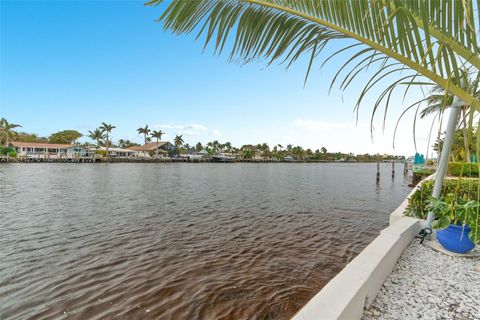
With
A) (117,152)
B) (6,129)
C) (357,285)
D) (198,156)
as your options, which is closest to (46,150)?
(6,129)

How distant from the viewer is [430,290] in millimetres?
2920

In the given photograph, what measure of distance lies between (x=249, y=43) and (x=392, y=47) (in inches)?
40.8

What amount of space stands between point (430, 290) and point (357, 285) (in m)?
1.38

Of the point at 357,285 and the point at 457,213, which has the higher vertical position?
the point at 457,213

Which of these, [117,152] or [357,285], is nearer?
[357,285]

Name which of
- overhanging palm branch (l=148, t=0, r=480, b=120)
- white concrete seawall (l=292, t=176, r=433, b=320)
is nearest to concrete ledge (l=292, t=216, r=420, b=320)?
white concrete seawall (l=292, t=176, r=433, b=320)

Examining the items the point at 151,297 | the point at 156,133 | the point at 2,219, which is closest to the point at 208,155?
the point at 156,133

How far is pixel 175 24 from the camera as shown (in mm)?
1835

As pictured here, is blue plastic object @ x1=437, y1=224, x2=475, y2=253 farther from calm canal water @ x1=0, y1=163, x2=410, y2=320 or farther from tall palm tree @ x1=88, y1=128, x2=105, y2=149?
tall palm tree @ x1=88, y1=128, x2=105, y2=149

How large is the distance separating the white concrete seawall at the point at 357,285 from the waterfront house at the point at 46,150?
260 feet

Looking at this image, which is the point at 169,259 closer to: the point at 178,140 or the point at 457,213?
the point at 457,213

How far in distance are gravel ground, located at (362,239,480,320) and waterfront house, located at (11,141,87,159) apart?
261 ft

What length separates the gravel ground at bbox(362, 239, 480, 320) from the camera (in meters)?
2.50

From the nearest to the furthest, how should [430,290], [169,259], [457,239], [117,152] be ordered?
[430,290] → [457,239] → [169,259] → [117,152]
